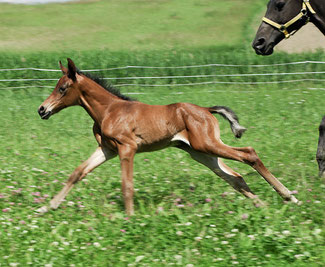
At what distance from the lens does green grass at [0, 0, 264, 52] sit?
32.9 m

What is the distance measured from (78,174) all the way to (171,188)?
1301 mm

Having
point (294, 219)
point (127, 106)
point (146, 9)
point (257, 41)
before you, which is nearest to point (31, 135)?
point (127, 106)

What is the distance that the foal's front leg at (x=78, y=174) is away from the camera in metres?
6.22

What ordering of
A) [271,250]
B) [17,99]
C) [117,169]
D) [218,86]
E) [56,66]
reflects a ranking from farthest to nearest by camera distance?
1. [56,66]
2. [218,86]
3. [17,99]
4. [117,169]
5. [271,250]

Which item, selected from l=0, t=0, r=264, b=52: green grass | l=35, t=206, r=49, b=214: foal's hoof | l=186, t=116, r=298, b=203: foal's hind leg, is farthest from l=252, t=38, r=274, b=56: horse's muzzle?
l=0, t=0, r=264, b=52: green grass

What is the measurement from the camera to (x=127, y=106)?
6527mm

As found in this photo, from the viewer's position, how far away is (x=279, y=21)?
6.56 m

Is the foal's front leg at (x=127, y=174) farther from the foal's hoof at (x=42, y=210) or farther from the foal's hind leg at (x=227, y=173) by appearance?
the foal's hoof at (x=42, y=210)

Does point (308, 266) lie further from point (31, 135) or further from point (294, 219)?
point (31, 135)

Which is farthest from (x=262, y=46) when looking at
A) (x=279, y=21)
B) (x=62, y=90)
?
(x=62, y=90)

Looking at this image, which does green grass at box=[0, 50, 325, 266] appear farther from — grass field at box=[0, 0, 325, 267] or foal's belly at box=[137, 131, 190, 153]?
foal's belly at box=[137, 131, 190, 153]

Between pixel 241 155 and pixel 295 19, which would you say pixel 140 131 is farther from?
pixel 295 19

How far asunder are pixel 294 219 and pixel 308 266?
100 cm

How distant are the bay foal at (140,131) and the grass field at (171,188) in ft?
0.93
